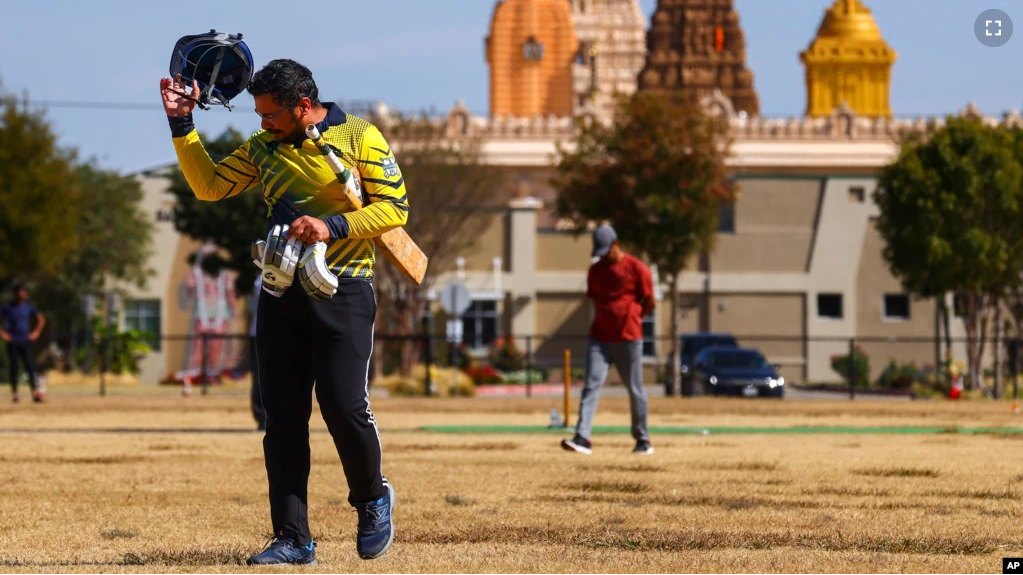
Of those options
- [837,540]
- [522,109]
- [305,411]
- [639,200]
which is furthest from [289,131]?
Result: [522,109]

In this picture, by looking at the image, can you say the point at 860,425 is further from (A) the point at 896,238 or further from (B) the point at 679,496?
(A) the point at 896,238

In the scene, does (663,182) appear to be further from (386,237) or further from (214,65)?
(214,65)

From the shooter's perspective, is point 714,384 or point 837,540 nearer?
point 837,540

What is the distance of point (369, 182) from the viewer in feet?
21.6

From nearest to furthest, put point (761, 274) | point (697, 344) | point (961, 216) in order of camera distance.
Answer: point (961, 216), point (697, 344), point (761, 274)

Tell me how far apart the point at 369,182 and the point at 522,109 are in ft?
426

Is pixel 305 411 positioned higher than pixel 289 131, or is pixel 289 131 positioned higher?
pixel 289 131

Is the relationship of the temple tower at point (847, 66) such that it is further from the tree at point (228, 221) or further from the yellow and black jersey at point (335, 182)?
the yellow and black jersey at point (335, 182)

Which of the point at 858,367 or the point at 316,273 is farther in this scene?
the point at 858,367

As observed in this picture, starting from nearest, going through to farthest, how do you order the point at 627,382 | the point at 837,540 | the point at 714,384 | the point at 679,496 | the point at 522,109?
the point at 837,540
the point at 679,496
the point at 627,382
the point at 714,384
the point at 522,109

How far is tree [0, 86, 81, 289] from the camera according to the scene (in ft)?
135

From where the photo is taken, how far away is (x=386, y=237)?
6695 mm

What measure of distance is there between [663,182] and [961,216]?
7075 mm

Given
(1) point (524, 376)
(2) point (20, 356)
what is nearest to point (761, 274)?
(1) point (524, 376)
